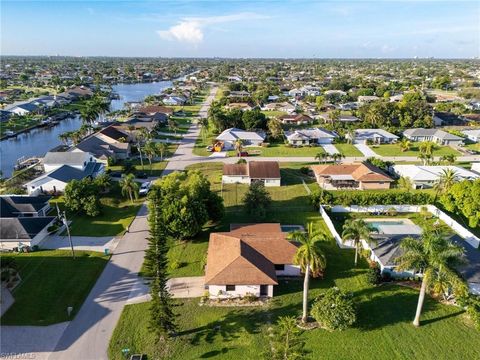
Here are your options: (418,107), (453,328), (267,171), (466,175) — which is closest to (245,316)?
(453,328)

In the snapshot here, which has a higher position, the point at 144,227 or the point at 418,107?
the point at 418,107

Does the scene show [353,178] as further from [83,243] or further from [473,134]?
[473,134]

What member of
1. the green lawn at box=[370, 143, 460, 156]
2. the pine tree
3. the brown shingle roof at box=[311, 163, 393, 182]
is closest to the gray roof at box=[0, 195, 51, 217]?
the pine tree

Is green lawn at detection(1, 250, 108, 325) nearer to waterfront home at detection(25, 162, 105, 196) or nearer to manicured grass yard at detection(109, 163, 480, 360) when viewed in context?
manicured grass yard at detection(109, 163, 480, 360)

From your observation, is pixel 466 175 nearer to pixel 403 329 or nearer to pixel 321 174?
pixel 321 174

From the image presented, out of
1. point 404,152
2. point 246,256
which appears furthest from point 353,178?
point 246,256

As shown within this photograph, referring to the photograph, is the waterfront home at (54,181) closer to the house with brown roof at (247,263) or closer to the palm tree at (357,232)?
the house with brown roof at (247,263)
